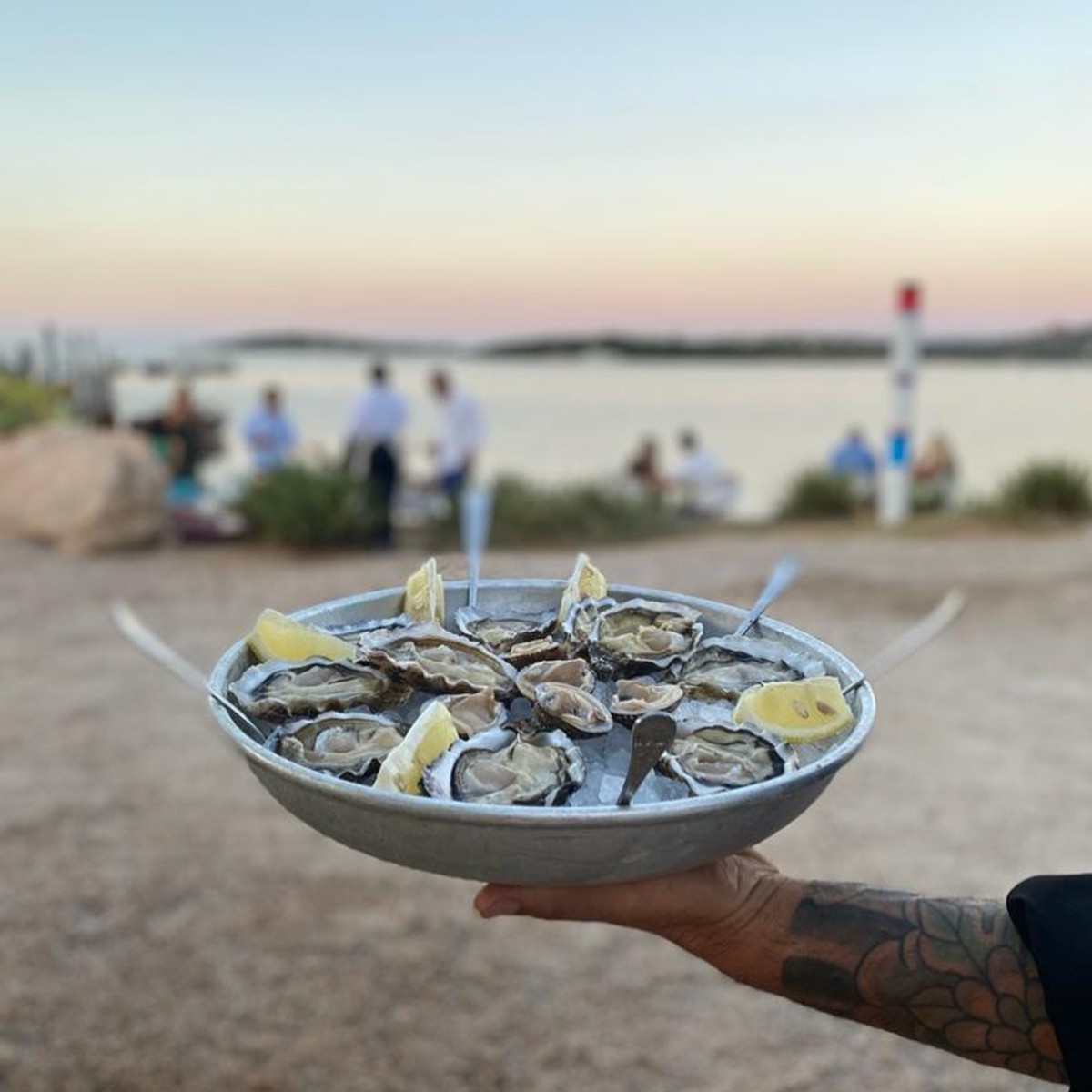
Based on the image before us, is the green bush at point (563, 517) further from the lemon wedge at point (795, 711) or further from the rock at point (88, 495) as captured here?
the lemon wedge at point (795, 711)

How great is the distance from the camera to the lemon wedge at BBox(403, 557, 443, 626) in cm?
166

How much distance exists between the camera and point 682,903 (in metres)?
1.49

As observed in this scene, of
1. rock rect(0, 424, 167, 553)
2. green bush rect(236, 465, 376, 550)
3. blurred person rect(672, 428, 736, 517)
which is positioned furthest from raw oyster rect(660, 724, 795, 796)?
blurred person rect(672, 428, 736, 517)

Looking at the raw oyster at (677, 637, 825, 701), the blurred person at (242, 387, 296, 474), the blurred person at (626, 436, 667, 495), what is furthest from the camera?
the blurred person at (626, 436, 667, 495)

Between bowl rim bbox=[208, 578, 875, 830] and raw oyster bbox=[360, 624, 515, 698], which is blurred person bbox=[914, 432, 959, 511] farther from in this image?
bowl rim bbox=[208, 578, 875, 830]

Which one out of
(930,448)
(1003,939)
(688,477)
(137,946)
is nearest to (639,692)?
(1003,939)

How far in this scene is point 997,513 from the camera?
1146cm

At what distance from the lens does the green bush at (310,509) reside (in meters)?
10.2

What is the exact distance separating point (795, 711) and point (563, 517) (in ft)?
32.5

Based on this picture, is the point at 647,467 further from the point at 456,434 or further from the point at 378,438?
the point at 378,438

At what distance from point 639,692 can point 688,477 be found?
12.3 m

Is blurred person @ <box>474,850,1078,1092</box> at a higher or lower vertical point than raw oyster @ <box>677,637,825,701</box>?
lower

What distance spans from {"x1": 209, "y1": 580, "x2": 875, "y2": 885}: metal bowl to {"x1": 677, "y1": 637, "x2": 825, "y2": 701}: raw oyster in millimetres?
152

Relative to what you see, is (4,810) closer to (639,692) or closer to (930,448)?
(639,692)
